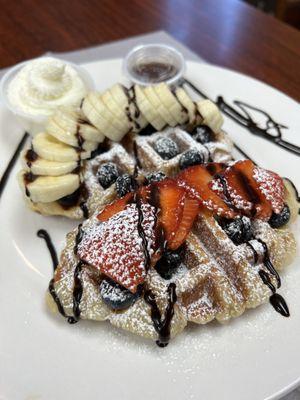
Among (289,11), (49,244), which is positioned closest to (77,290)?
(49,244)

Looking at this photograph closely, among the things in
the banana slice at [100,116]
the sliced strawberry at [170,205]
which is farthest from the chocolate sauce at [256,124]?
the sliced strawberry at [170,205]

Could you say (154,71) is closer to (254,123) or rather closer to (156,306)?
(254,123)

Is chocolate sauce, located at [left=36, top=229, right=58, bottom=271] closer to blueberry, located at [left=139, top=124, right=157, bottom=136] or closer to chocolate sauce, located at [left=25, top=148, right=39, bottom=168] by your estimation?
chocolate sauce, located at [left=25, top=148, right=39, bottom=168]

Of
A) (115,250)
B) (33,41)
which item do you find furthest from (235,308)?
(33,41)

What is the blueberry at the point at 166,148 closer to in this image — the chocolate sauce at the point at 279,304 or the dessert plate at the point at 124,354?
the dessert plate at the point at 124,354

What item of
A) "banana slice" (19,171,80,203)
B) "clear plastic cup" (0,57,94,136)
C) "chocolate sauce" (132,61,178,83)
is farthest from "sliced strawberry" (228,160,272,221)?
"clear plastic cup" (0,57,94,136)

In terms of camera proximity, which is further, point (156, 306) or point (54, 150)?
point (54, 150)

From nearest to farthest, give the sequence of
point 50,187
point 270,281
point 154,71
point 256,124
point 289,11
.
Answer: point 270,281
point 50,187
point 256,124
point 154,71
point 289,11
